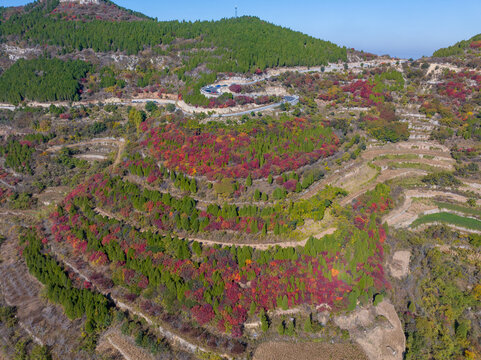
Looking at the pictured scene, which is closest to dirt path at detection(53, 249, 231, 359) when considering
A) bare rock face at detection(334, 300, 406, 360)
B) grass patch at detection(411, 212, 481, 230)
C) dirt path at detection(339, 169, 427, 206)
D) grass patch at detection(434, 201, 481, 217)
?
bare rock face at detection(334, 300, 406, 360)

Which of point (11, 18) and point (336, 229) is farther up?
point (11, 18)

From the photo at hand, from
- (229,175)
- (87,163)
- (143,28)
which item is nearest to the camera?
(229,175)

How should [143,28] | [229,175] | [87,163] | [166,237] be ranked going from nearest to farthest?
[166,237] < [229,175] < [87,163] < [143,28]

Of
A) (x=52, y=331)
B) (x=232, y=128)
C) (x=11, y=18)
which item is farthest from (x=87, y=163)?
(x=11, y=18)

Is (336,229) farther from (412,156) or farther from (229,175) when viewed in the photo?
(412,156)

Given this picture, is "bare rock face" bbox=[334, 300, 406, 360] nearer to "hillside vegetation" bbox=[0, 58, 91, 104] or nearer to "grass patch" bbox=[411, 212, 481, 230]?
"grass patch" bbox=[411, 212, 481, 230]

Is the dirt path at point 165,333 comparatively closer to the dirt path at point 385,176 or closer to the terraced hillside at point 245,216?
the terraced hillside at point 245,216

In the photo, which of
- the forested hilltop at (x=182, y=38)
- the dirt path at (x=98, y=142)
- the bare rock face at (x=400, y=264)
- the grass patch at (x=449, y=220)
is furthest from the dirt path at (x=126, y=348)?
the forested hilltop at (x=182, y=38)
